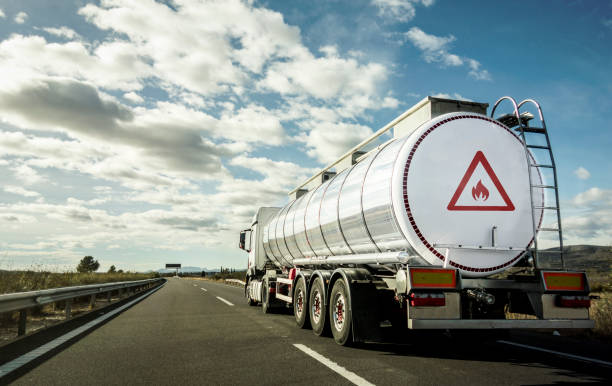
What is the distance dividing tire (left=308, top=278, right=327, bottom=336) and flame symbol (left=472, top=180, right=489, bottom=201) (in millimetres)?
2988

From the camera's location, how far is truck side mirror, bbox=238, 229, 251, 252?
56.3 feet

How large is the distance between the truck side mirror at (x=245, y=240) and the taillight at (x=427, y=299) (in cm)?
1230

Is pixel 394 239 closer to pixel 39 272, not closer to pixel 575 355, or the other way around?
pixel 575 355

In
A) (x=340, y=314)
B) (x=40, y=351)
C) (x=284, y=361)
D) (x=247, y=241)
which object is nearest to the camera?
(x=284, y=361)

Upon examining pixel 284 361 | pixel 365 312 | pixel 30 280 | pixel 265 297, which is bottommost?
pixel 284 361

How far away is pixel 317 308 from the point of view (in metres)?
7.98

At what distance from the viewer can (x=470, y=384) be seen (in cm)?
463

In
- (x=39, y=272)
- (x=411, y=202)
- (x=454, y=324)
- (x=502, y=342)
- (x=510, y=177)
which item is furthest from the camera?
(x=39, y=272)

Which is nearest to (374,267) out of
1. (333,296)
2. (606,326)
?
(333,296)

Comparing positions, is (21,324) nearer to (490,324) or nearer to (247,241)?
(490,324)

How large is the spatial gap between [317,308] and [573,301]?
13.2 feet

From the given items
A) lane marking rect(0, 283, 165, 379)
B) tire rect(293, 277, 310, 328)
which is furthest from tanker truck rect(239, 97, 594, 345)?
lane marking rect(0, 283, 165, 379)

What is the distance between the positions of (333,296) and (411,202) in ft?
7.37

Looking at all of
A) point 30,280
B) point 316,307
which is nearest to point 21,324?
point 316,307
